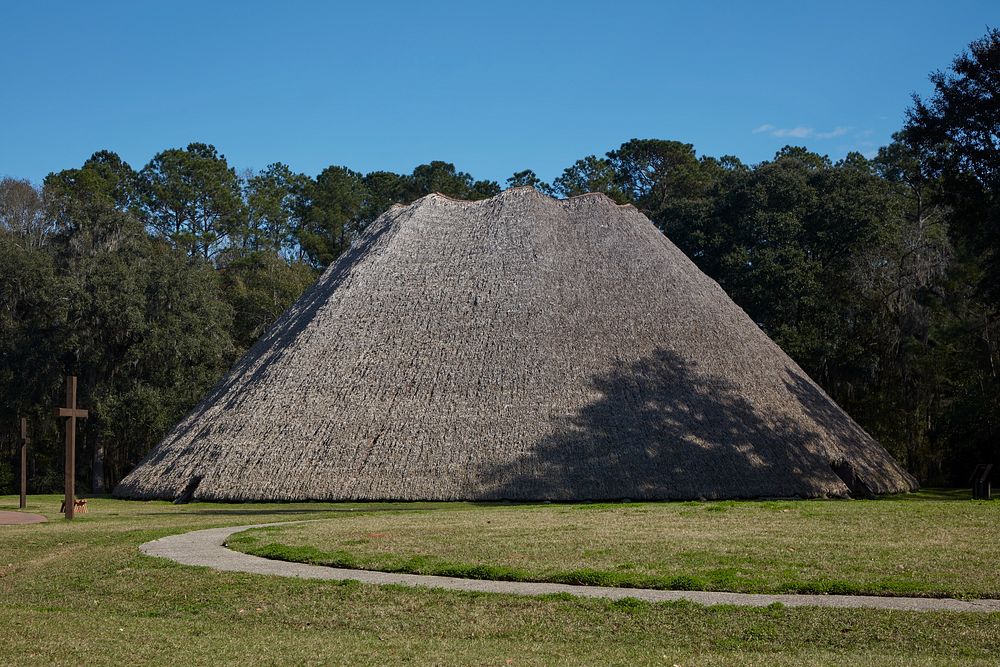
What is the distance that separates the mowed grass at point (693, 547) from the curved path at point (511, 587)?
0.28m

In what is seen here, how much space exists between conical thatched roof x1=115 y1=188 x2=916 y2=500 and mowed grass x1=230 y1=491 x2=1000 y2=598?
245 inches

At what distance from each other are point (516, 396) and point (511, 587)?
17031 mm

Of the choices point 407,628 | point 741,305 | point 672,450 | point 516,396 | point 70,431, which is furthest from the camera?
point 741,305

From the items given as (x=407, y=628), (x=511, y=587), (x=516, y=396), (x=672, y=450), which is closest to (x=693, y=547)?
(x=511, y=587)

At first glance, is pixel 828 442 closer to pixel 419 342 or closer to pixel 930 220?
pixel 419 342

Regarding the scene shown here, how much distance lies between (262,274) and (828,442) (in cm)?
3336

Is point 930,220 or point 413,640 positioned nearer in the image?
point 413,640

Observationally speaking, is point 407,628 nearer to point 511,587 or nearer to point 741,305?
point 511,587

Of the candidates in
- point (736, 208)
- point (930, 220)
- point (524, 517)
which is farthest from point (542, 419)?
point (930, 220)

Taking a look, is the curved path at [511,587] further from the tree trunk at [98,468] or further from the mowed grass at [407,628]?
the tree trunk at [98,468]

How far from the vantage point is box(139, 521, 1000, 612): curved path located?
9.56 meters

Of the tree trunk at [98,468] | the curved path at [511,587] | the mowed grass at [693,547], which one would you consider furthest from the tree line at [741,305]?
the curved path at [511,587]

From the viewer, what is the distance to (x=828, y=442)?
2838 centimetres

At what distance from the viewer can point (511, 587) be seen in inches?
427
